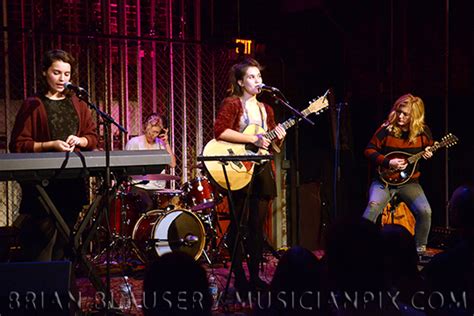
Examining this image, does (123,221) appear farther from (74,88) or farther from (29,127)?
(74,88)

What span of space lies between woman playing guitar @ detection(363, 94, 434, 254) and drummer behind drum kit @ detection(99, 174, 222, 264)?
195 centimetres

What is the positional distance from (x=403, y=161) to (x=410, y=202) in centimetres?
49

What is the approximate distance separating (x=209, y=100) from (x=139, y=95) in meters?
1.01

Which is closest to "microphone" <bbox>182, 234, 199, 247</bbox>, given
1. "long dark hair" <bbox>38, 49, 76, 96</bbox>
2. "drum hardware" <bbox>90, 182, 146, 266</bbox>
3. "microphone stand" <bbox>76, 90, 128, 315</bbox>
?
"drum hardware" <bbox>90, 182, 146, 266</bbox>

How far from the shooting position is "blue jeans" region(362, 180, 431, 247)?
7.47 m

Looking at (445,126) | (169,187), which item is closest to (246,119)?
(169,187)

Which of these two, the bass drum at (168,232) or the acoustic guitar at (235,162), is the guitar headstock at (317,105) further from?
the bass drum at (168,232)

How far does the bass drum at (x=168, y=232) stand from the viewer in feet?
23.7

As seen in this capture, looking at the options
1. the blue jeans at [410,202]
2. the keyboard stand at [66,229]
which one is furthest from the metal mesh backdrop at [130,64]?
the keyboard stand at [66,229]

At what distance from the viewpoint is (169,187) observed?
28.8ft

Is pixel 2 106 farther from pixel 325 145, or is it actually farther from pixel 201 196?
pixel 325 145

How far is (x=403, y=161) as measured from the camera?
24.9 ft

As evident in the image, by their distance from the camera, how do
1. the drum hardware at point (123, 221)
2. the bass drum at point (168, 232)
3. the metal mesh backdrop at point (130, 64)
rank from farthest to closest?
the metal mesh backdrop at point (130, 64) < the drum hardware at point (123, 221) < the bass drum at point (168, 232)

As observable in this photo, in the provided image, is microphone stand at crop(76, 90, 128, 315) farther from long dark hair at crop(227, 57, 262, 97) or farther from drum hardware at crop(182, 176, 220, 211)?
drum hardware at crop(182, 176, 220, 211)
